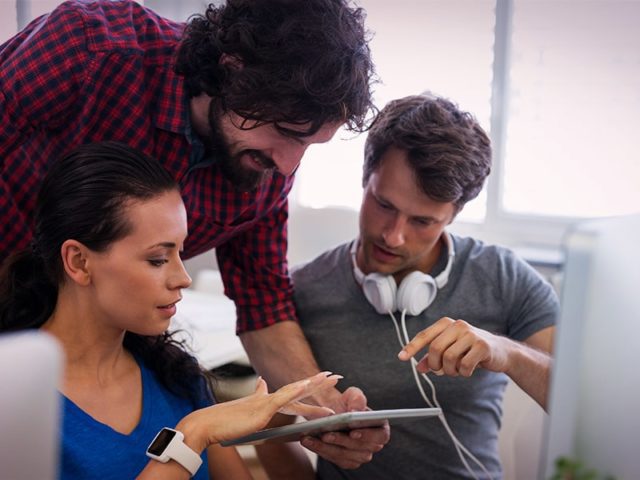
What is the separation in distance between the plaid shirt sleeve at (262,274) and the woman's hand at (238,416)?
49 centimetres

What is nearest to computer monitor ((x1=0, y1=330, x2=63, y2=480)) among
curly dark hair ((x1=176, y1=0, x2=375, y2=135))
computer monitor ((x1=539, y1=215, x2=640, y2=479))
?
computer monitor ((x1=539, y1=215, x2=640, y2=479))

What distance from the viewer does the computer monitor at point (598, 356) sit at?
63 cm

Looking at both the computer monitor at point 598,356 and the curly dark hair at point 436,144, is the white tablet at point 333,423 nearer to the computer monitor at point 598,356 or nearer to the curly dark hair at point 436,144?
the computer monitor at point 598,356

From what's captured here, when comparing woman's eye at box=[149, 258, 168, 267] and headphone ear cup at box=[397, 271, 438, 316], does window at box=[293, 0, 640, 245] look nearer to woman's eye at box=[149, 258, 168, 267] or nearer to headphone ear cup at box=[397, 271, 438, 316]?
headphone ear cup at box=[397, 271, 438, 316]

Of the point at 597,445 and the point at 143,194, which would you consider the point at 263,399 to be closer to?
the point at 143,194

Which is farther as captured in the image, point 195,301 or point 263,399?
point 195,301

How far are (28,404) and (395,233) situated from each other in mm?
1163

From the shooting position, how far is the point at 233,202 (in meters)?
1.53

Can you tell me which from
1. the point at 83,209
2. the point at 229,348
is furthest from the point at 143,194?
the point at 229,348

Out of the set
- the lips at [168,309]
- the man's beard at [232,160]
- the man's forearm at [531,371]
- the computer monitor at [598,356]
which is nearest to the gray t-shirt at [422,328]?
the man's forearm at [531,371]

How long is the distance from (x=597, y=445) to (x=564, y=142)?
93.5 inches

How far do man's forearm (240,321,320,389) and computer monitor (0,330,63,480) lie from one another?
108 centimetres

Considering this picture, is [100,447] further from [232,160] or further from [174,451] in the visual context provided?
[232,160]

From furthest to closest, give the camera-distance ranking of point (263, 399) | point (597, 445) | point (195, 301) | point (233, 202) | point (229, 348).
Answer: point (195, 301) < point (229, 348) < point (233, 202) < point (263, 399) < point (597, 445)
